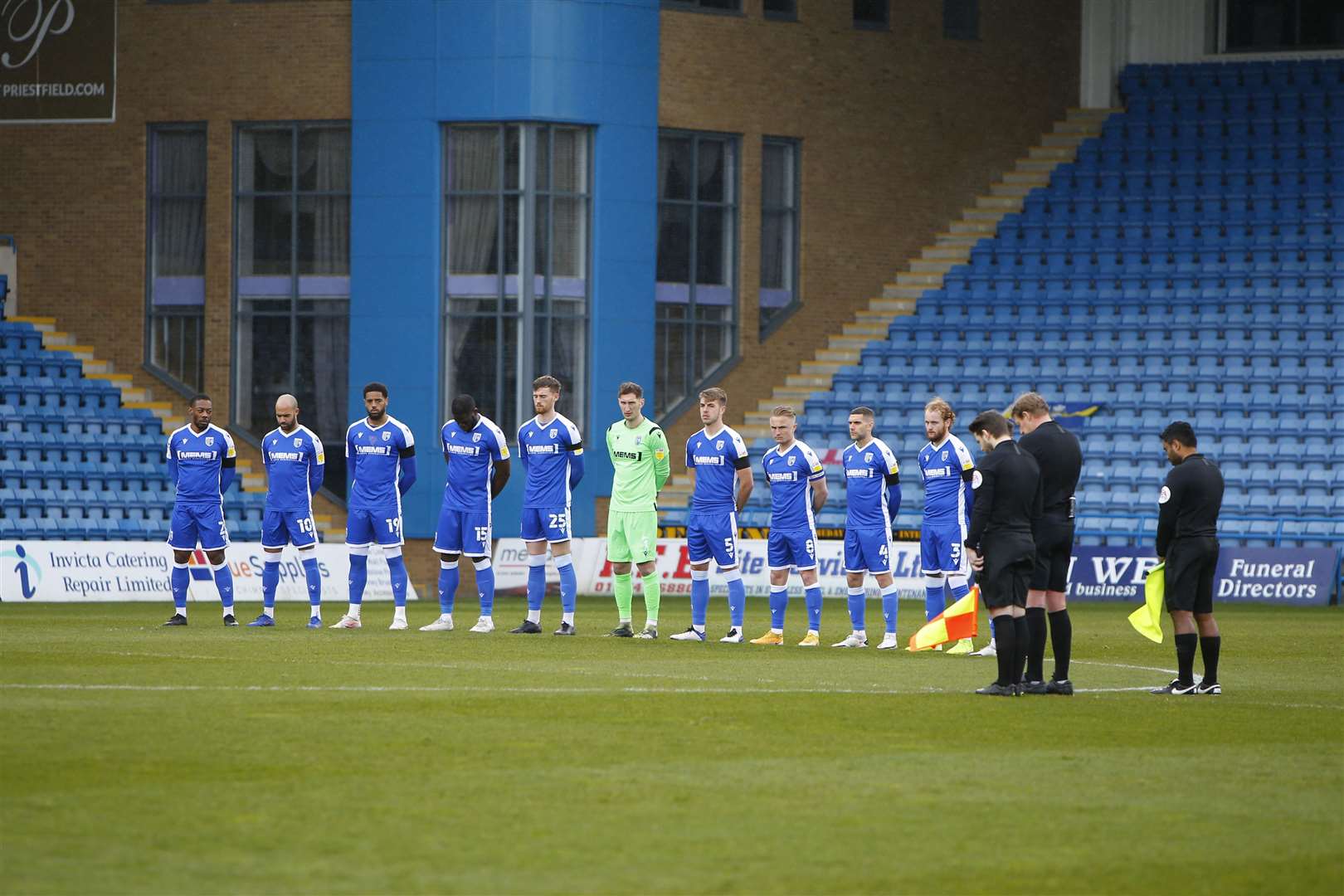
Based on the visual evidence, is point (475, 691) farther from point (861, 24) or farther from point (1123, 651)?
point (861, 24)

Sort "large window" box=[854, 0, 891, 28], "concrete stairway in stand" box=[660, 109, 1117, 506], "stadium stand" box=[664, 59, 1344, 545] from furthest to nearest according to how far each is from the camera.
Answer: "large window" box=[854, 0, 891, 28], "concrete stairway in stand" box=[660, 109, 1117, 506], "stadium stand" box=[664, 59, 1344, 545]

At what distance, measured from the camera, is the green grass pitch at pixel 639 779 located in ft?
24.4

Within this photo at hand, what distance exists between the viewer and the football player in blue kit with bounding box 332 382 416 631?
2050cm

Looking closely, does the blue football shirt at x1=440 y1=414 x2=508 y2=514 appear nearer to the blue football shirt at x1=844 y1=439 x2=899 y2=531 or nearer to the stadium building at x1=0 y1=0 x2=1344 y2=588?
the blue football shirt at x1=844 y1=439 x2=899 y2=531

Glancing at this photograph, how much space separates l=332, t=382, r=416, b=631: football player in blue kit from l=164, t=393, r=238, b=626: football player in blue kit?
1.52 meters

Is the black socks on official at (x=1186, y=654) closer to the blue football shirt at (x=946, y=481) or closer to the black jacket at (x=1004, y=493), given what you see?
the black jacket at (x=1004, y=493)

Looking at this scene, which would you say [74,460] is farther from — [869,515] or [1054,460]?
[1054,460]

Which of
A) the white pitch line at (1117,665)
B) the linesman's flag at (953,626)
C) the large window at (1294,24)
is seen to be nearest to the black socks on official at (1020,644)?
the white pitch line at (1117,665)

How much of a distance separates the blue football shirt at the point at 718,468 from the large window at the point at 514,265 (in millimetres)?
13339

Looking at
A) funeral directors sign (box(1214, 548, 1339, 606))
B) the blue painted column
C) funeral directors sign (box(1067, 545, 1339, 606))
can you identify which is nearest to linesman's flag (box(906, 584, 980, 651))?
funeral directors sign (box(1067, 545, 1339, 606))

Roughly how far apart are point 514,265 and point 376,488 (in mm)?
13152

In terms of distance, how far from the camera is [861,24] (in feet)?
121

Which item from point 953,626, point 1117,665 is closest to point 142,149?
point 953,626

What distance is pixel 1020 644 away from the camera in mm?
13852
